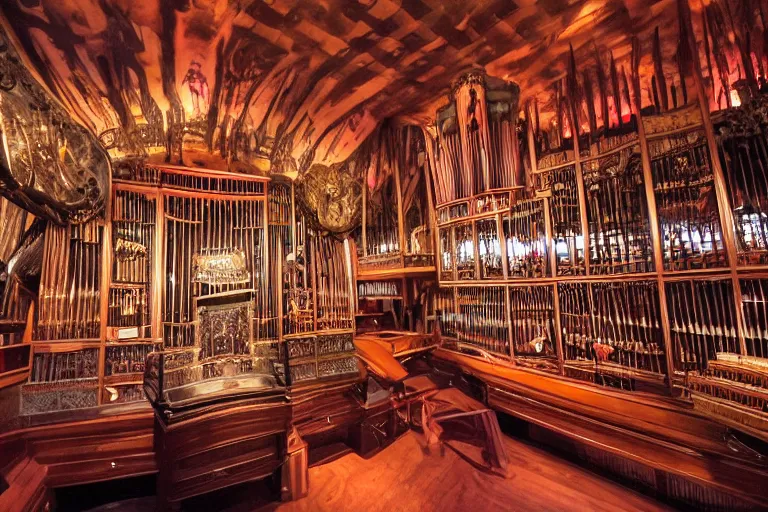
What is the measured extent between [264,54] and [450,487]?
222 inches

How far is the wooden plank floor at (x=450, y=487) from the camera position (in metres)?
3.43

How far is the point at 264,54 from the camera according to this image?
169 inches

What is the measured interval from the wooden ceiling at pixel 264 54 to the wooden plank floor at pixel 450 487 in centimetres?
422

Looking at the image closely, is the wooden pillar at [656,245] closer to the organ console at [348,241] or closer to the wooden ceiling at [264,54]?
the organ console at [348,241]

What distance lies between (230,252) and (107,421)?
213 cm

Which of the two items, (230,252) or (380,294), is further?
(380,294)

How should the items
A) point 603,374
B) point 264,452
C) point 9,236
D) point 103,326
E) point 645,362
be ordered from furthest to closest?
point 603,374
point 645,362
point 103,326
point 264,452
point 9,236

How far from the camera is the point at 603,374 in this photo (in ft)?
13.8

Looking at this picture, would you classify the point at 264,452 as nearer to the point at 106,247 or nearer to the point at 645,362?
the point at 106,247

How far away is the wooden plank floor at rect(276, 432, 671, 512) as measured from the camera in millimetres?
3434

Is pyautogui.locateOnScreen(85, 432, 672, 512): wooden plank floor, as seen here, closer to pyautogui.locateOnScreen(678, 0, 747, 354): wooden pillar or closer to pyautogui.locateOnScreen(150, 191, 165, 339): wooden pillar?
pyautogui.locateOnScreen(150, 191, 165, 339): wooden pillar

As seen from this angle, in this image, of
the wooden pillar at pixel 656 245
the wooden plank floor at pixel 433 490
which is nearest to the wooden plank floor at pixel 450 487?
the wooden plank floor at pixel 433 490

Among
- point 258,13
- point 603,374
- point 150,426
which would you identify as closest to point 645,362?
point 603,374

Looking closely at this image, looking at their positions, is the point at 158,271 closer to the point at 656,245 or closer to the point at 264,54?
the point at 264,54
